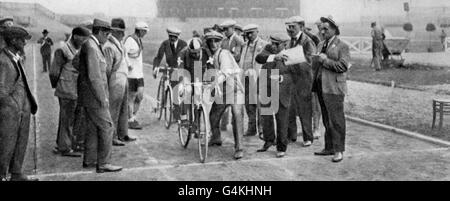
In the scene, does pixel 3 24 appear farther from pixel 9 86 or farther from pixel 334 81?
pixel 334 81

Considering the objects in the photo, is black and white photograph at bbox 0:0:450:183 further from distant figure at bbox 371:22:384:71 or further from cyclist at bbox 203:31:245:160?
distant figure at bbox 371:22:384:71

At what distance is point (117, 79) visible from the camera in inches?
347

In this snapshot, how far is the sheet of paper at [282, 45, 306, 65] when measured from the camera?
8094 millimetres

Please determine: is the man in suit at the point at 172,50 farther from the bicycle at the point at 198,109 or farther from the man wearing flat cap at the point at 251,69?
the bicycle at the point at 198,109

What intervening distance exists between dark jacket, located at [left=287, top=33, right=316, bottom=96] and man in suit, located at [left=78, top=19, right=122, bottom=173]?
3.31 m

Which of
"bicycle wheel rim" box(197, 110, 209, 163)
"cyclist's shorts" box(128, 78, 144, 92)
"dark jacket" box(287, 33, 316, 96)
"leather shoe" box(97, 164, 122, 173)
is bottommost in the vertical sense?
"leather shoe" box(97, 164, 122, 173)

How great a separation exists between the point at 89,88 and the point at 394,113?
24.9ft

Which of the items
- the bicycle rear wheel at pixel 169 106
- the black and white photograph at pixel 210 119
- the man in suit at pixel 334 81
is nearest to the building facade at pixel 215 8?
the black and white photograph at pixel 210 119

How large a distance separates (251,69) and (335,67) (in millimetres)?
2364

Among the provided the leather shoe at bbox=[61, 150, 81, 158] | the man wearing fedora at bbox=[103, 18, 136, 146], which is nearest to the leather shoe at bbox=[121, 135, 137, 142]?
the man wearing fedora at bbox=[103, 18, 136, 146]

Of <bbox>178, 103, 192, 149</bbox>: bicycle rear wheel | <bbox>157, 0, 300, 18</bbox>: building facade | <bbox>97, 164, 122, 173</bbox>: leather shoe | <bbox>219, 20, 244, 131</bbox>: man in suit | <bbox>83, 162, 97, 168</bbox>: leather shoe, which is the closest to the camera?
<bbox>97, 164, 122, 173</bbox>: leather shoe
